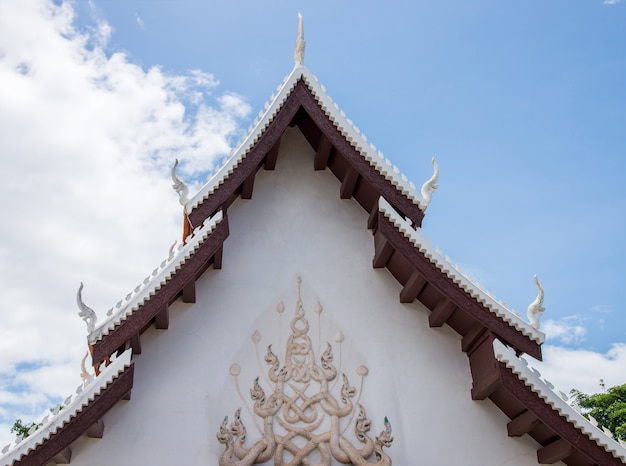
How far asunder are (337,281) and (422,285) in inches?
41.2

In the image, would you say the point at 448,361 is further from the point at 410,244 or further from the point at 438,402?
the point at 410,244

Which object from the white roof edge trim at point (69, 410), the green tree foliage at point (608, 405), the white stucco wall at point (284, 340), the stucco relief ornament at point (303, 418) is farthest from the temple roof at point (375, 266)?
the green tree foliage at point (608, 405)

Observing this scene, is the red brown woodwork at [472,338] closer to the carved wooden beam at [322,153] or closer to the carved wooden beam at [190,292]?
the carved wooden beam at [322,153]

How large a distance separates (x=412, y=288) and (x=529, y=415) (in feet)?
6.04

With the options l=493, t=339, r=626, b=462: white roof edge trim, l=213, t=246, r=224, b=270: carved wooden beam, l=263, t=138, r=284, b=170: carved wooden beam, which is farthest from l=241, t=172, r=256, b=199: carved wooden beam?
l=493, t=339, r=626, b=462: white roof edge trim

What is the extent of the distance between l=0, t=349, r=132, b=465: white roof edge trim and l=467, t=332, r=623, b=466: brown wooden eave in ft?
12.0

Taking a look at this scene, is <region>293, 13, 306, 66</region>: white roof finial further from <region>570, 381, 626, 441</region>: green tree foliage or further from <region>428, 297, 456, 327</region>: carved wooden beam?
<region>570, 381, 626, 441</region>: green tree foliage

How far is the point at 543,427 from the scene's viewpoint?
7.12 meters

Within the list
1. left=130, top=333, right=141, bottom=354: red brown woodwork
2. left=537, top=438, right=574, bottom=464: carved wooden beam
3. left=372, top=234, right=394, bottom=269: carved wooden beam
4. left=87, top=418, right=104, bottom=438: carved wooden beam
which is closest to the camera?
left=87, top=418, right=104, bottom=438: carved wooden beam

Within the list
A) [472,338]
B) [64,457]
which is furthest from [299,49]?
[64,457]

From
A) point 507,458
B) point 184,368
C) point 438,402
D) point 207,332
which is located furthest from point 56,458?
point 507,458

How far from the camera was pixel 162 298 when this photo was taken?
268 inches

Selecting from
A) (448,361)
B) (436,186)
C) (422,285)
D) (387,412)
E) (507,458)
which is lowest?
(507,458)

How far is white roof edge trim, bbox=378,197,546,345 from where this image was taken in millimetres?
6977
